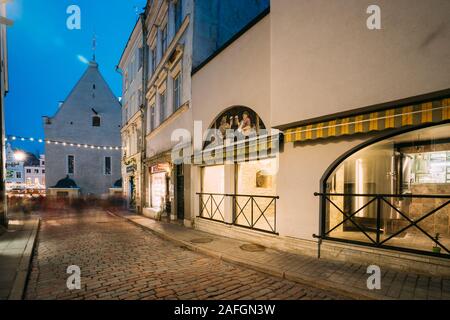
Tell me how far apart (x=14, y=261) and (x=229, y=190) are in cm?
636

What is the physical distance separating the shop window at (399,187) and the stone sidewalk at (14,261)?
6634 millimetres

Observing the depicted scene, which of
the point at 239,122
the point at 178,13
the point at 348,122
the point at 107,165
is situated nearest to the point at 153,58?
the point at 178,13

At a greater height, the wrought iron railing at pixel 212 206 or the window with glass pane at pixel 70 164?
the window with glass pane at pixel 70 164

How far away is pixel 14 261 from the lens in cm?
614

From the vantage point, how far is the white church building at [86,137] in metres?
26.9

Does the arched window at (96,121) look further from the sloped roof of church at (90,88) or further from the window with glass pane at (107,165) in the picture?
the window with glass pane at (107,165)

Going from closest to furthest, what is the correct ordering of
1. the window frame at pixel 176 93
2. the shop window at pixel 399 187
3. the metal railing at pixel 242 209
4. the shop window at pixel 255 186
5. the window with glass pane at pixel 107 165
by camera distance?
the shop window at pixel 399 187
the metal railing at pixel 242 209
the shop window at pixel 255 186
the window frame at pixel 176 93
the window with glass pane at pixel 107 165

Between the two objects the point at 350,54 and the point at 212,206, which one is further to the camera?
the point at 212,206

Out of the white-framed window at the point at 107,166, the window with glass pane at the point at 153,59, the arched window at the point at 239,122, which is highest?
the window with glass pane at the point at 153,59

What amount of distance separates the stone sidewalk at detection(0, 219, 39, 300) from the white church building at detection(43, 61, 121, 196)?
18851 millimetres

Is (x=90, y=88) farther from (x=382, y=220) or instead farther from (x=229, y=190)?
(x=382, y=220)

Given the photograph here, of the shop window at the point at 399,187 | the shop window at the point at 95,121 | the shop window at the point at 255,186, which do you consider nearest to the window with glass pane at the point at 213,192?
the shop window at the point at 255,186
